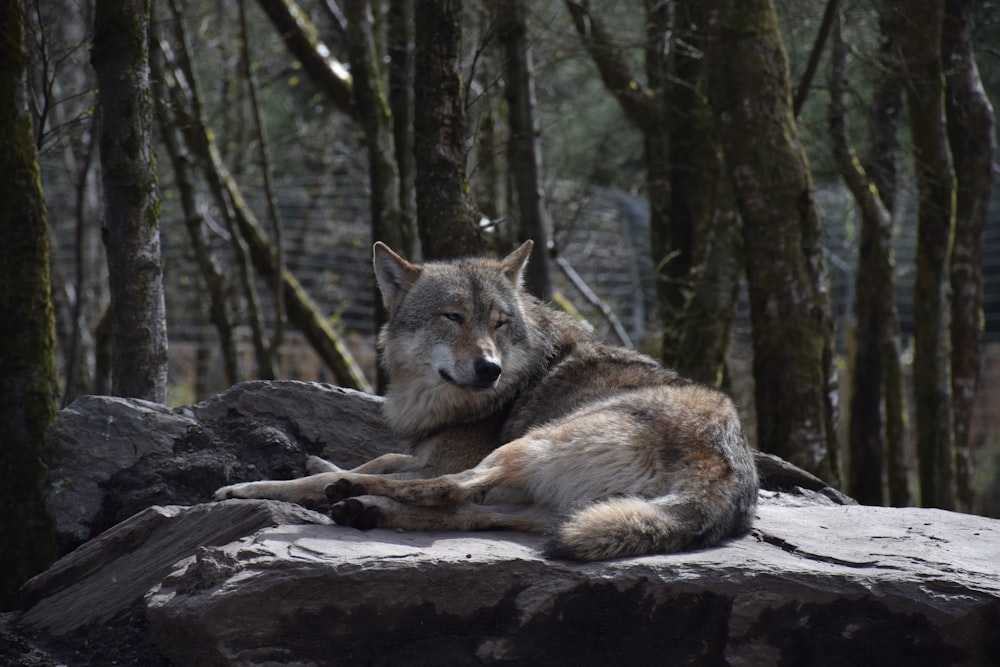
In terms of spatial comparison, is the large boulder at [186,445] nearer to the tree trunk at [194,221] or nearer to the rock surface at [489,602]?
the rock surface at [489,602]

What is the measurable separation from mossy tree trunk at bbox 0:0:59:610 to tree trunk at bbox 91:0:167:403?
40cm

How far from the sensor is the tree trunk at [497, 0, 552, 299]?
830 cm

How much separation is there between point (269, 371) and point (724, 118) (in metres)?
5.34

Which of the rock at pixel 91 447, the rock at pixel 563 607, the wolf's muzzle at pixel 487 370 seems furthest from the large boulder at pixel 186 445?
the rock at pixel 563 607

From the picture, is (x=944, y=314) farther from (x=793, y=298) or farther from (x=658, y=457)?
(x=658, y=457)

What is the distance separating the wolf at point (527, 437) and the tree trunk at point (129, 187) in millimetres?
1538

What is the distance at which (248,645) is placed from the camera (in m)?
3.45

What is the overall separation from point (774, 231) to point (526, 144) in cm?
254

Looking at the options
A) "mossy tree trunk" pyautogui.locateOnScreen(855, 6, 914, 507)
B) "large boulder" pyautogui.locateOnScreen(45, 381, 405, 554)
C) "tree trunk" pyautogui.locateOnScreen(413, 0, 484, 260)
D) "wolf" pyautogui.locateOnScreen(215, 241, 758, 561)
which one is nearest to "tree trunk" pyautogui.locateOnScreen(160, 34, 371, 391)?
"tree trunk" pyautogui.locateOnScreen(413, 0, 484, 260)

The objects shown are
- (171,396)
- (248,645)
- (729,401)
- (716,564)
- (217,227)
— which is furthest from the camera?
(217,227)

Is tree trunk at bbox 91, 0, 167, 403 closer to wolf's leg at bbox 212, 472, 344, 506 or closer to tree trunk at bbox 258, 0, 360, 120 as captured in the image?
wolf's leg at bbox 212, 472, 344, 506

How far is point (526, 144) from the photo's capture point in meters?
8.42

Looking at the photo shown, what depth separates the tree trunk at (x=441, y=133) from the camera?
6.82m

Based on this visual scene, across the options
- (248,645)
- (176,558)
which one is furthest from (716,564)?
(176,558)
